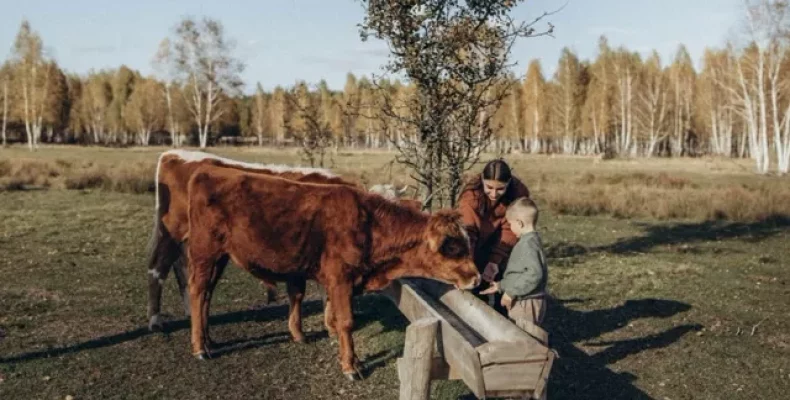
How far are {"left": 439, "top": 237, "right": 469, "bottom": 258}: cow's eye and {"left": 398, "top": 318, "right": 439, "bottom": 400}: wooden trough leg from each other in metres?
1.35

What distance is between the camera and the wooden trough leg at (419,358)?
4.94 metres

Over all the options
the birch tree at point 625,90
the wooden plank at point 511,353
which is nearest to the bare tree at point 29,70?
the birch tree at point 625,90

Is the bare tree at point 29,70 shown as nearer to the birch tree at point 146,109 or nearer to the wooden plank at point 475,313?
the birch tree at point 146,109

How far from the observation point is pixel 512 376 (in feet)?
14.9

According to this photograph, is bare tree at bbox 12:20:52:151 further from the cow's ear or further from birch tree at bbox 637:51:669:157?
the cow's ear

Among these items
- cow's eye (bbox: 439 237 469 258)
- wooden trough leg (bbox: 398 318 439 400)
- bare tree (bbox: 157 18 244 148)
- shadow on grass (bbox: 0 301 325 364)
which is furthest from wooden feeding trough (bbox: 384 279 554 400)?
bare tree (bbox: 157 18 244 148)

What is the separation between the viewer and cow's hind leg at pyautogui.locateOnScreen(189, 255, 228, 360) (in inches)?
287

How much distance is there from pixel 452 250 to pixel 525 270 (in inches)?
26.1

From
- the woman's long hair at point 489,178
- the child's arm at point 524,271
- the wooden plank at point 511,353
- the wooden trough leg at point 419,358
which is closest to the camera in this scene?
the wooden plank at point 511,353

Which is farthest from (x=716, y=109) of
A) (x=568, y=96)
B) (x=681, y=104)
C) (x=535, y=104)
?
(x=535, y=104)

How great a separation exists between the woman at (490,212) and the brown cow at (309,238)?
1.99 feet

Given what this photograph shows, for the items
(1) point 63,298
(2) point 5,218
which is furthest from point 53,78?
(1) point 63,298

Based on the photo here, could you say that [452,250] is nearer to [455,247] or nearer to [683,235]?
[455,247]

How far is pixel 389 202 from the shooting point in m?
6.99
